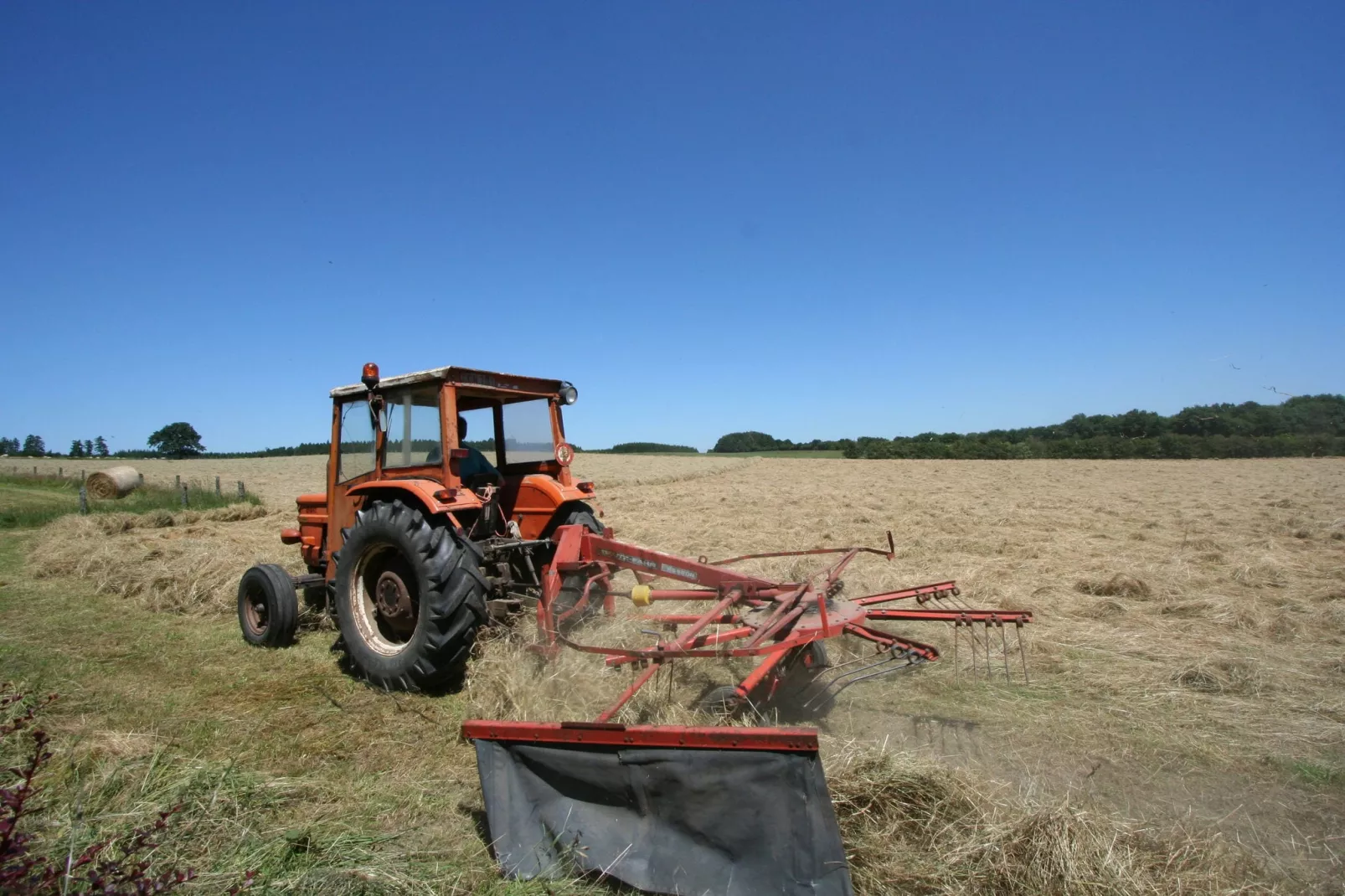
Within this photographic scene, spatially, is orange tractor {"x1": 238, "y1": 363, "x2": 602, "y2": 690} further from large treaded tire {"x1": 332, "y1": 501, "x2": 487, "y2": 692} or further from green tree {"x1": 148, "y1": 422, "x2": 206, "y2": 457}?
green tree {"x1": 148, "y1": 422, "x2": 206, "y2": 457}

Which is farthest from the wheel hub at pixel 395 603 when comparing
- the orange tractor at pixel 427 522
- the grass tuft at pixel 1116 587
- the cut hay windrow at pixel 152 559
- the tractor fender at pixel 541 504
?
the grass tuft at pixel 1116 587

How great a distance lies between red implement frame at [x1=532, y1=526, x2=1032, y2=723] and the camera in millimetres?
3289

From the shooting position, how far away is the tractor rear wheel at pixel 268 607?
5.21 m

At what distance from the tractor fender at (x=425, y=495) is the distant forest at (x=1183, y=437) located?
119 ft

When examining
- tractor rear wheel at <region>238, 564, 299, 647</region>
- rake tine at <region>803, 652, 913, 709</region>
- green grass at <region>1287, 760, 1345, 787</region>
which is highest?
tractor rear wheel at <region>238, 564, 299, 647</region>

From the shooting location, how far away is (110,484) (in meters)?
19.3

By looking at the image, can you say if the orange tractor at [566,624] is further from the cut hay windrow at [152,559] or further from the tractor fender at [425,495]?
the cut hay windrow at [152,559]

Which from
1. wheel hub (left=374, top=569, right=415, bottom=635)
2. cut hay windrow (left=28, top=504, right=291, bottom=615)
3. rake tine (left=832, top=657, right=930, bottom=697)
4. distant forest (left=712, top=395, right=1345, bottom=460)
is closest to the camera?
rake tine (left=832, top=657, right=930, bottom=697)

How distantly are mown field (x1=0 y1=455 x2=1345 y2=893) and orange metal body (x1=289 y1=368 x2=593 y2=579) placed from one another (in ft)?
2.96

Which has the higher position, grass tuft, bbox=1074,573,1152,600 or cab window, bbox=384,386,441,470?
cab window, bbox=384,386,441,470

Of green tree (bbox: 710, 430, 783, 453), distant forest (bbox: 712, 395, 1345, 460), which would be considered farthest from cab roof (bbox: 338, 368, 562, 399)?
green tree (bbox: 710, 430, 783, 453)

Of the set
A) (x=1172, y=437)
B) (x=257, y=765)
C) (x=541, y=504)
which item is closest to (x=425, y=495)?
(x=541, y=504)

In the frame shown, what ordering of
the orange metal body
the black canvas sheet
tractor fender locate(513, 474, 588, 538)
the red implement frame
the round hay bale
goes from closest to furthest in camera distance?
the black canvas sheet < the red implement frame < the orange metal body < tractor fender locate(513, 474, 588, 538) < the round hay bale

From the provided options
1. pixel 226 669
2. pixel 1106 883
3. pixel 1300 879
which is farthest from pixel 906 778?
pixel 226 669
